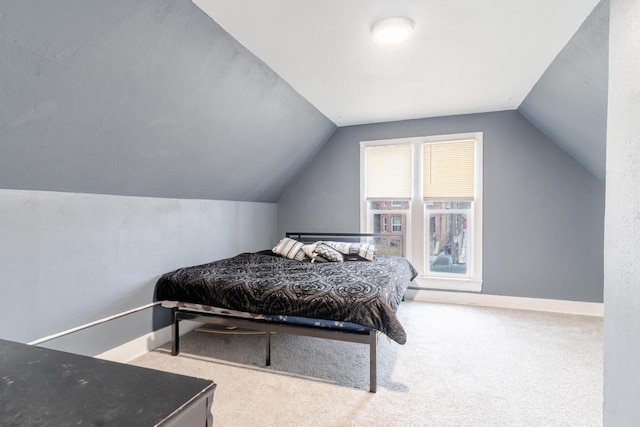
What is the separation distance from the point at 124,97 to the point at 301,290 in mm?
1699

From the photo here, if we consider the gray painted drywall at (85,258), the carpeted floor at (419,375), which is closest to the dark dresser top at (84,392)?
the carpeted floor at (419,375)

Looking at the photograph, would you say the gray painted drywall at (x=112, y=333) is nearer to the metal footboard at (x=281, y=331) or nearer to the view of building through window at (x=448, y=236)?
the metal footboard at (x=281, y=331)

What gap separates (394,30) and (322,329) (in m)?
2.07

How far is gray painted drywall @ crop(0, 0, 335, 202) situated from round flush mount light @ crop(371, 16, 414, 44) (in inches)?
38.1

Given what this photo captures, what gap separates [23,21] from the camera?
1.34 m

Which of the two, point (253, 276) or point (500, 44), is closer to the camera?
point (500, 44)

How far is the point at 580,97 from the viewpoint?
106 inches

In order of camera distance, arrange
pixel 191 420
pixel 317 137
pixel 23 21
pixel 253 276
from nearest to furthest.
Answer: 1. pixel 191 420
2. pixel 23 21
3. pixel 253 276
4. pixel 317 137

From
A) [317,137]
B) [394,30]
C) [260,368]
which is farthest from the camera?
[317,137]

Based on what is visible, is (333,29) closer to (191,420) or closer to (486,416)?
(191,420)

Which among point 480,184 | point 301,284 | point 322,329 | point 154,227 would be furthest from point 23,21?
point 480,184

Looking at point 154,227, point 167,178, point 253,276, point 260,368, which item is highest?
point 167,178

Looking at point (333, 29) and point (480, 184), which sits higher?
point (333, 29)

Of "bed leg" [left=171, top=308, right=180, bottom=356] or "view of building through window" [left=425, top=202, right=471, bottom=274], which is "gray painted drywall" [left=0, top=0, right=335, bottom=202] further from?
"view of building through window" [left=425, top=202, right=471, bottom=274]
